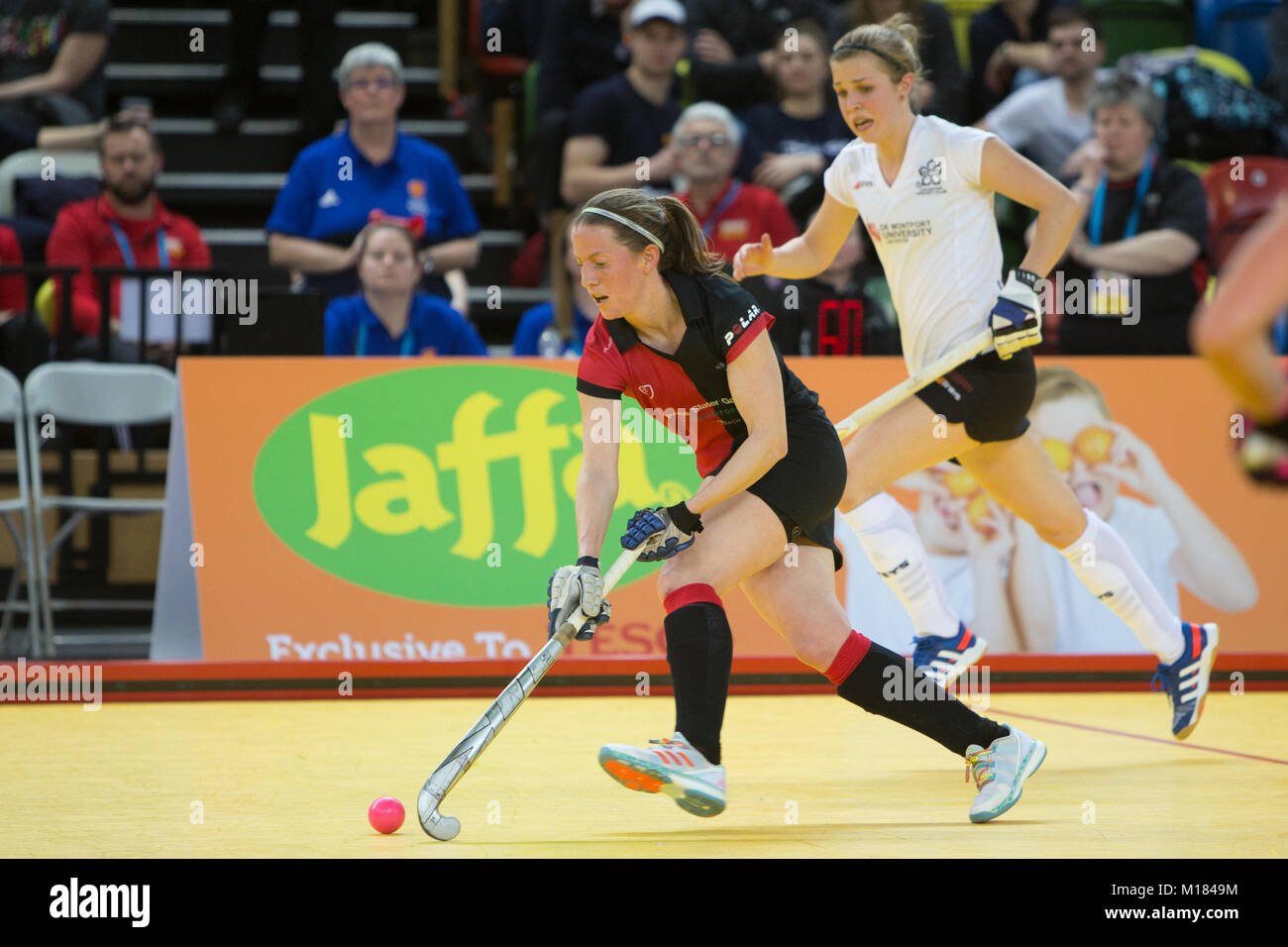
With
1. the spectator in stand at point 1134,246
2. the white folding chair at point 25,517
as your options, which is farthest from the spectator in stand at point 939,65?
the white folding chair at point 25,517

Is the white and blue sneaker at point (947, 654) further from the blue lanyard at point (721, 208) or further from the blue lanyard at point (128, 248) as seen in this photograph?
the blue lanyard at point (128, 248)

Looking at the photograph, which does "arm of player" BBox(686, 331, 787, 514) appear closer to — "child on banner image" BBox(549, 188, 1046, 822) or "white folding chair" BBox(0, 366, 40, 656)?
"child on banner image" BBox(549, 188, 1046, 822)

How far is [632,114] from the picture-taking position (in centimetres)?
870

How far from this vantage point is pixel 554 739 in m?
5.07

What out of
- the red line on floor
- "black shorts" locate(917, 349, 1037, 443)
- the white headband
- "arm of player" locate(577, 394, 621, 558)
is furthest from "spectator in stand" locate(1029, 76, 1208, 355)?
the white headband

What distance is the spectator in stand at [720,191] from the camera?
777cm

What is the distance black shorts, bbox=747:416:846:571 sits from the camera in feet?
12.4

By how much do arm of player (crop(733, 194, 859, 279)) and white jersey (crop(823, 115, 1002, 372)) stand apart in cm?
5

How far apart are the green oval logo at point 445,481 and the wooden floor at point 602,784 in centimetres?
64

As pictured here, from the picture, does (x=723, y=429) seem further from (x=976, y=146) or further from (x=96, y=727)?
(x=96, y=727)

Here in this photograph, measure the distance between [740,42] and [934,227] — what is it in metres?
5.12

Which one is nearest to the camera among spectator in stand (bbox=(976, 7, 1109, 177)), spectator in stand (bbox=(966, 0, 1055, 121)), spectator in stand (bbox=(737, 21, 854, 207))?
spectator in stand (bbox=(737, 21, 854, 207))

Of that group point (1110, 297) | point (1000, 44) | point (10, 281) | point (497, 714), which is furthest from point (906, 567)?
point (1000, 44)
